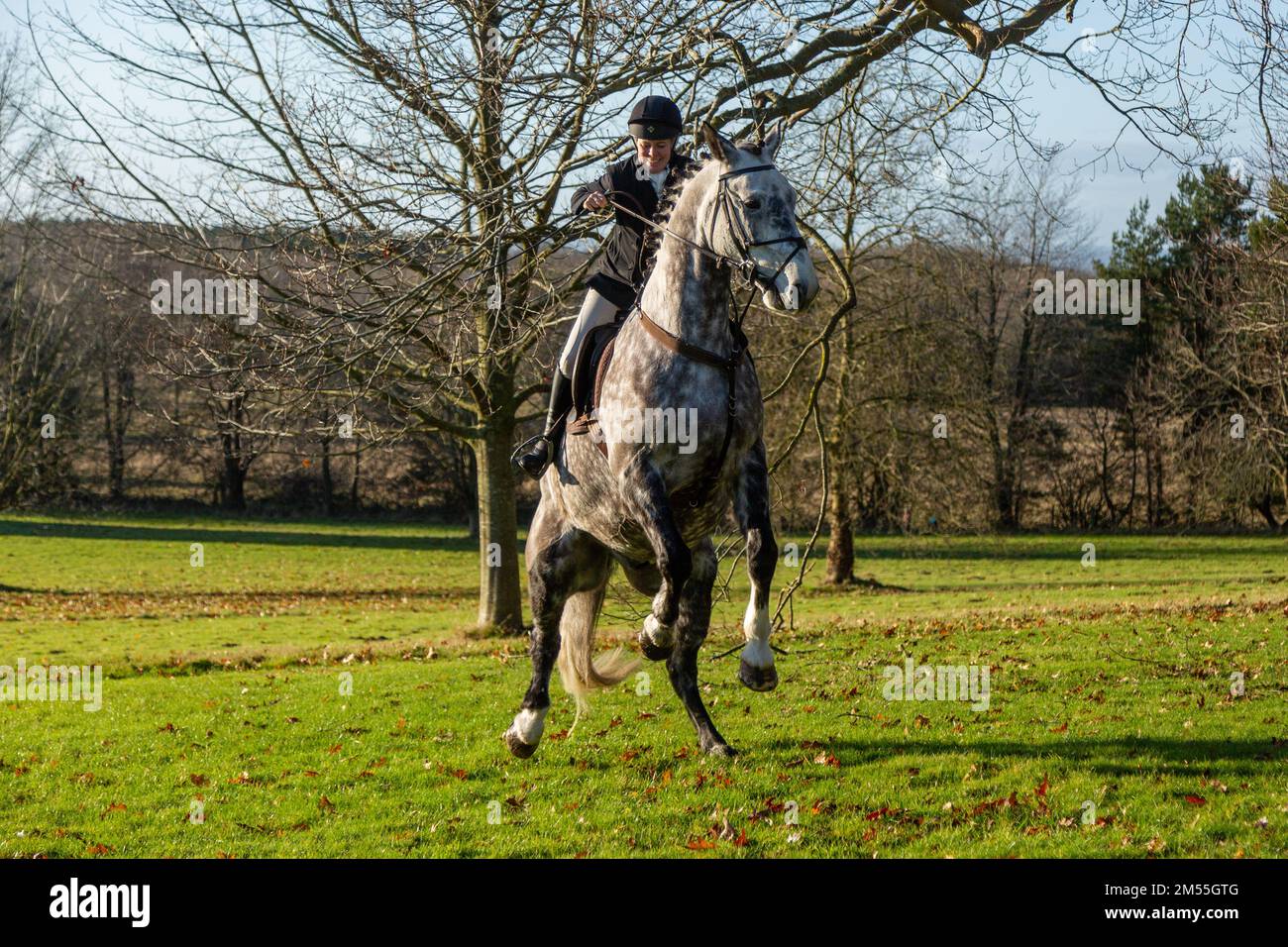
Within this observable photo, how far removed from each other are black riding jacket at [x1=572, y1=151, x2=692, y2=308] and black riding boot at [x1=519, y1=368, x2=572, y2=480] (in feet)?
2.03

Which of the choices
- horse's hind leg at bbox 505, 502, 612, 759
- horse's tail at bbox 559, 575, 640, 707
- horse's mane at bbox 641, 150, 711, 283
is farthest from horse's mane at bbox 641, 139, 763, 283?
horse's tail at bbox 559, 575, 640, 707

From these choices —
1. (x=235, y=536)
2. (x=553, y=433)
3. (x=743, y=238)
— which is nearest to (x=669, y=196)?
(x=743, y=238)

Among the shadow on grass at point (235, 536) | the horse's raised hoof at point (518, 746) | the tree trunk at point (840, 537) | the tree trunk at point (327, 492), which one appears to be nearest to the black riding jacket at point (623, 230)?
the horse's raised hoof at point (518, 746)

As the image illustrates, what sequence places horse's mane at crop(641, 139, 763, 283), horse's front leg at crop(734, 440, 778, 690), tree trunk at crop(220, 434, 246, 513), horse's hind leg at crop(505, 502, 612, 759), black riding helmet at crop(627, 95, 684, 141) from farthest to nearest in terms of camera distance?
tree trunk at crop(220, 434, 246, 513) → horse's hind leg at crop(505, 502, 612, 759) → black riding helmet at crop(627, 95, 684, 141) → horse's mane at crop(641, 139, 763, 283) → horse's front leg at crop(734, 440, 778, 690)

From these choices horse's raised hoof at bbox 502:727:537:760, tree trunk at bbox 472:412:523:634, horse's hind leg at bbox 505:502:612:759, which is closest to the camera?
horse's hind leg at bbox 505:502:612:759

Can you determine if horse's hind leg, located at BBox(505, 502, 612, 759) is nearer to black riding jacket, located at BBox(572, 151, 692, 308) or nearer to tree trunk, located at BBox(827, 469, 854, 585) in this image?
black riding jacket, located at BBox(572, 151, 692, 308)

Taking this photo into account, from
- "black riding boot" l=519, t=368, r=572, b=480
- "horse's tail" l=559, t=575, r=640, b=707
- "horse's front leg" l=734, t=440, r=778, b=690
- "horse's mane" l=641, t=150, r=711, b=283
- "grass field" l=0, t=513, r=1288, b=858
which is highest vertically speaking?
"horse's mane" l=641, t=150, r=711, b=283

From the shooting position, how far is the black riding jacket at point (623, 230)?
6656 mm

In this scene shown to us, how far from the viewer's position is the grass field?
21.6 ft

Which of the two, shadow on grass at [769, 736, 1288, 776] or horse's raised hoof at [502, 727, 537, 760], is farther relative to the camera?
shadow on grass at [769, 736, 1288, 776]

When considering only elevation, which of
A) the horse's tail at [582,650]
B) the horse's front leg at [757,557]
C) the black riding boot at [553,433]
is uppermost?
the black riding boot at [553,433]

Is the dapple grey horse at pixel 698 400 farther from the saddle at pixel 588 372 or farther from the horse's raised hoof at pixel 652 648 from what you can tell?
the saddle at pixel 588 372

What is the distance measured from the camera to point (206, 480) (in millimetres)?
51031

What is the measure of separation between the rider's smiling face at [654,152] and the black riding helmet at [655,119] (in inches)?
1.0
